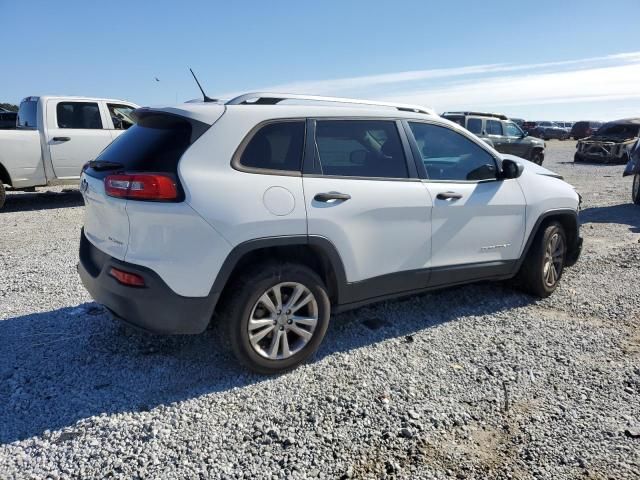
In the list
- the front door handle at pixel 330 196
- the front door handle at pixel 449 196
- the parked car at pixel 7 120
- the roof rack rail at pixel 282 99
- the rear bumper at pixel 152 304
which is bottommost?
the rear bumper at pixel 152 304

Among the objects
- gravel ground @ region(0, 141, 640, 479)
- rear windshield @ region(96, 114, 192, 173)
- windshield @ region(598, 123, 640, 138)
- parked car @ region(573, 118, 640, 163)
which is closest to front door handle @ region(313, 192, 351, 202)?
rear windshield @ region(96, 114, 192, 173)

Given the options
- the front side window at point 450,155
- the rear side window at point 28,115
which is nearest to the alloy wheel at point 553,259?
the front side window at point 450,155

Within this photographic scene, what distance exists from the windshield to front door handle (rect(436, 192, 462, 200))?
2114cm

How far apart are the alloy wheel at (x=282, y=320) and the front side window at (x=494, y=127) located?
14498 mm

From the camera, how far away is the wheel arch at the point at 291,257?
305 cm

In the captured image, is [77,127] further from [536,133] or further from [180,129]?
[536,133]

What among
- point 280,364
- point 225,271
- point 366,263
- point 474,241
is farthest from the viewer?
point 474,241

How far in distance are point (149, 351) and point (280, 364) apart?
3.40 ft

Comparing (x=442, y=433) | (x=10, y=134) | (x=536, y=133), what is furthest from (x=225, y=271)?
(x=536, y=133)

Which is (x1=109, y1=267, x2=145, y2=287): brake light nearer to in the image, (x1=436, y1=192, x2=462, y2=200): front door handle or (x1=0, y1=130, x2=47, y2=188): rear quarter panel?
(x1=436, y1=192, x2=462, y2=200): front door handle

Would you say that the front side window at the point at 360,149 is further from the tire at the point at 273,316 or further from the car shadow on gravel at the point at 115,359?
the car shadow on gravel at the point at 115,359

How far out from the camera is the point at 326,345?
3.83 metres

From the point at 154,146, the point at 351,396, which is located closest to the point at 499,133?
the point at 351,396

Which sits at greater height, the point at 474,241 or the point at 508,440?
the point at 474,241
